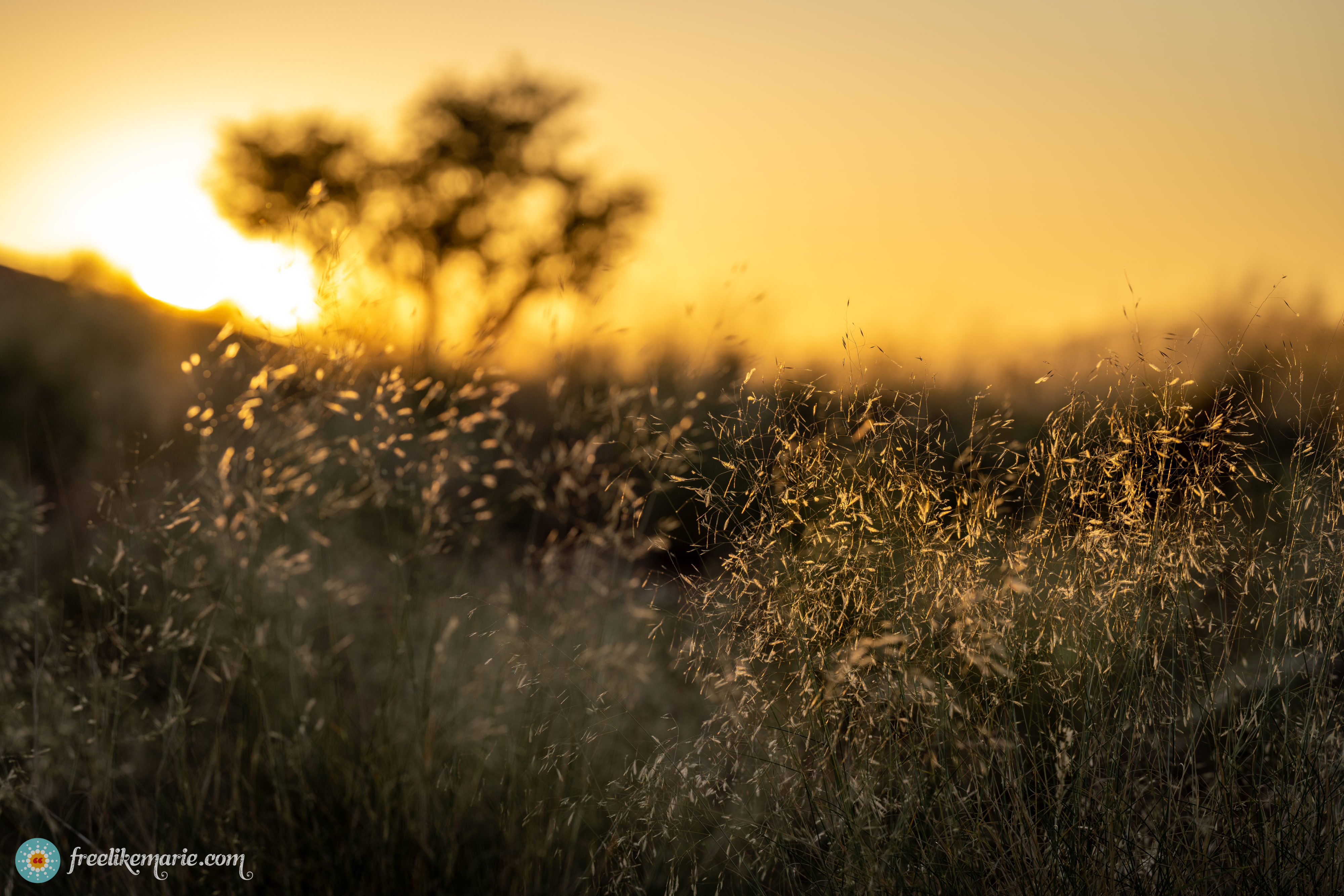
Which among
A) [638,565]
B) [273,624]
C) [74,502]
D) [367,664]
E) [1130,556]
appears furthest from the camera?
[638,565]

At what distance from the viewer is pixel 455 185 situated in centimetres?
1689

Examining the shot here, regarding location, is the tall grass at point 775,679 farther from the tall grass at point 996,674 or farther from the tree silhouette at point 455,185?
the tree silhouette at point 455,185

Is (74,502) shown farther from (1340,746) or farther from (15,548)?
(1340,746)

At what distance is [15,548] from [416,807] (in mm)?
2964

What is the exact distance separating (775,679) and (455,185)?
650 inches

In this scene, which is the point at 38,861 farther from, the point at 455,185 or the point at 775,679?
the point at 455,185

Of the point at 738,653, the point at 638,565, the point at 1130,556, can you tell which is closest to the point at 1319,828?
the point at 1130,556

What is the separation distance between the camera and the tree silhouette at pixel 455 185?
16.2 meters

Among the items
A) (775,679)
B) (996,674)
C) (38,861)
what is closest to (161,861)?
(38,861)

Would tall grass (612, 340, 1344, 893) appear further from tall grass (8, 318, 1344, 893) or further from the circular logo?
the circular logo

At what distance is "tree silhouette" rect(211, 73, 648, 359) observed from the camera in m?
16.2

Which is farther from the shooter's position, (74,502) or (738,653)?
(74,502)

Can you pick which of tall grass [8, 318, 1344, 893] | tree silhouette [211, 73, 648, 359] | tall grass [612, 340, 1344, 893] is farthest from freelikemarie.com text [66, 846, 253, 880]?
tree silhouette [211, 73, 648, 359]

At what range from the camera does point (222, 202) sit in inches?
631
